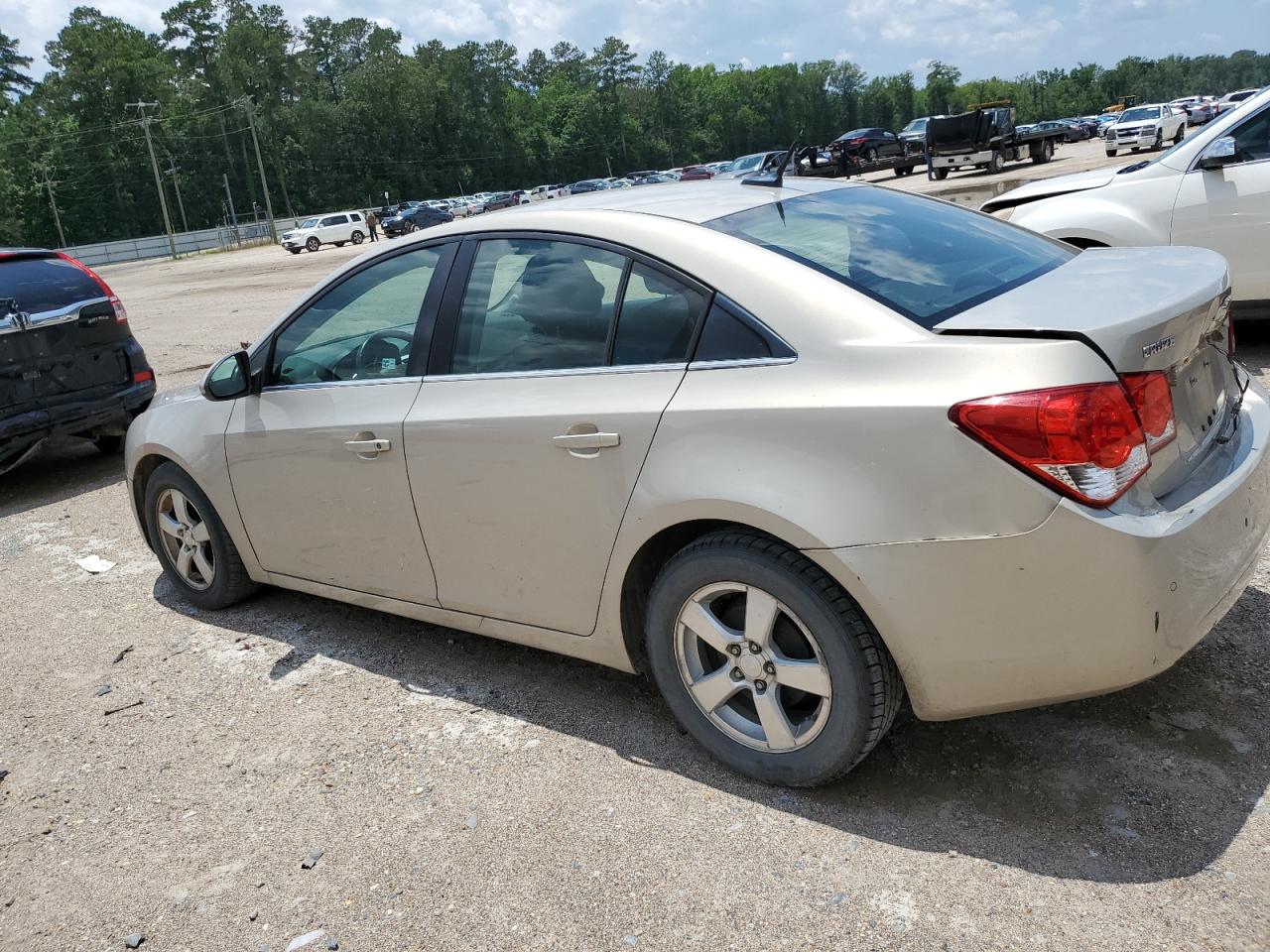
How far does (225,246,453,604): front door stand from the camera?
12.0 feet

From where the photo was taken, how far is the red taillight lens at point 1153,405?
8.20ft

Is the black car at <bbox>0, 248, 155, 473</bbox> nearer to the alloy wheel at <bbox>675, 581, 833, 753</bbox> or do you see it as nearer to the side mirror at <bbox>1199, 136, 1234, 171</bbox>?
the alloy wheel at <bbox>675, 581, 833, 753</bbox>

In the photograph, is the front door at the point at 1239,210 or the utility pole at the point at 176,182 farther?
the utility pole at the point at 176,182

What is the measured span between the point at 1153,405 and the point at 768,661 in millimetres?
1153

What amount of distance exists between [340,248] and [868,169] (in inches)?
992

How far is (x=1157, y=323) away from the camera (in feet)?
8.45

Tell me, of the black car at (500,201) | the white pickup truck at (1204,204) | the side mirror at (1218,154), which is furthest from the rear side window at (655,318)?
the black car at (500,201)

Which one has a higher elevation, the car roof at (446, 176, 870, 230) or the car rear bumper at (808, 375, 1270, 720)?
the car roof at (446, 176, 870, 230)

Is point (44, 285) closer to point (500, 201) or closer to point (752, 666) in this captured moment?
point (752, 666)

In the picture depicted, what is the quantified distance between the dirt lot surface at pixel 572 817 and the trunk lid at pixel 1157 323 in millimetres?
861

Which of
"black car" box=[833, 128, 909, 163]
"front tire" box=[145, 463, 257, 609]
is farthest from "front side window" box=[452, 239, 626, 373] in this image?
"black car" box=[833, 128, 909, 163]

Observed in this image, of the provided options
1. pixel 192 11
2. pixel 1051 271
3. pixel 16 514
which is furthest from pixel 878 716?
pixel 192 11

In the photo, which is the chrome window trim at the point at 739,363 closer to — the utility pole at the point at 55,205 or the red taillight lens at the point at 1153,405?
the red taillight lens at the point at 1153,405

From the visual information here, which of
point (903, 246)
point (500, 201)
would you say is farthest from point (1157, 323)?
Answer: point (500, 201)
